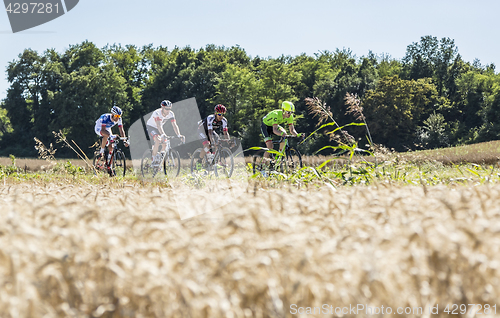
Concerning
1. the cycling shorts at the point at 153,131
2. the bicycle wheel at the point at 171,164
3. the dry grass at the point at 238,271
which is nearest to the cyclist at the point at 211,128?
the bicycle wheel at the point at 171,164

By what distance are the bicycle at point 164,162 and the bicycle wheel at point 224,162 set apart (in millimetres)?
1257

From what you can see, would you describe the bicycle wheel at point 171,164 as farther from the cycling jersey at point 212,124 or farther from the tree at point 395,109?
the tree at point 395,109

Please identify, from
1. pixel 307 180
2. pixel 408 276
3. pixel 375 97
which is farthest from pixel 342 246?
pixel 375 97

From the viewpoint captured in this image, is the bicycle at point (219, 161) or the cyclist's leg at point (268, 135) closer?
the bicycle at point (219, 161)

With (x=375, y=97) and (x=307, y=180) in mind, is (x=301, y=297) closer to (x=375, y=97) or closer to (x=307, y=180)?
(x=307, y=180)

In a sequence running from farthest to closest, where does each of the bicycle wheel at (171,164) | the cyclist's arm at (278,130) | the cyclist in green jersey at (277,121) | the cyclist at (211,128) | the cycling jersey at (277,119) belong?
the bicycle wheel at (171,164)
the cyclist at (211,128)
the cycling jersey at (277,119)
the cyclist in green jersey at (277,121)
the cyclist's arm at (278,130)

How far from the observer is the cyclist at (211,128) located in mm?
11312

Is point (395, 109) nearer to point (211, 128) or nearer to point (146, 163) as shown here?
point (146, 163)

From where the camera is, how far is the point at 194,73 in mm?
60750

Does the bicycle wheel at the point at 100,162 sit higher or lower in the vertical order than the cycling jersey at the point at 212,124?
lower

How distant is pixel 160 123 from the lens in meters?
11.7

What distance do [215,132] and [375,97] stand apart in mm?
49579

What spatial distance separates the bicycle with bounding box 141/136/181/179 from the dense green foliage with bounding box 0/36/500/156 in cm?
4096

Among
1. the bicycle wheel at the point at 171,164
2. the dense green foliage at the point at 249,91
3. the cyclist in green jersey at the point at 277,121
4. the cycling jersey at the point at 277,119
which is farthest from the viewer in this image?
the dense green foliage at the point at 249,91
